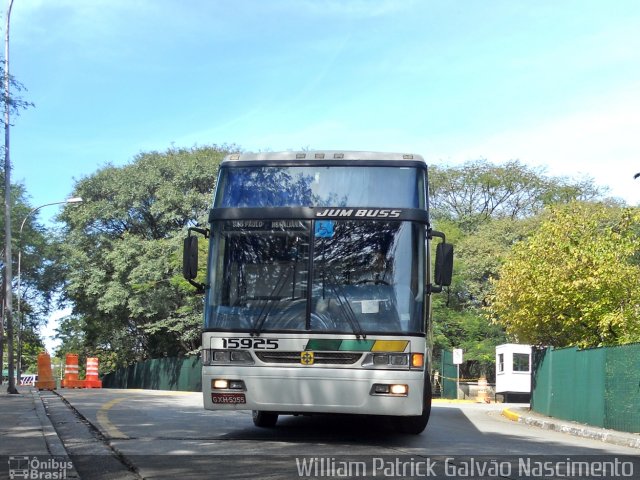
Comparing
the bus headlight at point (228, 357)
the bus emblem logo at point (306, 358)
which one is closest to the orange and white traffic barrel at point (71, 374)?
the bus headlight at point (228, 357)

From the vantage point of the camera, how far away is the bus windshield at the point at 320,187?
981 cm

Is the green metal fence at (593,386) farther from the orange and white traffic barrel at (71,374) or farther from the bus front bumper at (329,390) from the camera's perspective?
the orange and white traffic barrel at (71,374)

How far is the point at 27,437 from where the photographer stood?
30.5ft

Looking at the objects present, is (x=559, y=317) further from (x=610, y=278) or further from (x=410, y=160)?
A: (x=410, y=160)

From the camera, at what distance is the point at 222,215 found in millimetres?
9844

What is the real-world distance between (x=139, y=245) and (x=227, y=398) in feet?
99.7

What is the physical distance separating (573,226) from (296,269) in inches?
518

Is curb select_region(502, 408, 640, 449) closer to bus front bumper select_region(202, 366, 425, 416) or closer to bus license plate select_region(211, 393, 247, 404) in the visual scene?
bus front bumper select_region(202, 366, 425, 416)

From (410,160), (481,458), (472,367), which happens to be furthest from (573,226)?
(472,367)

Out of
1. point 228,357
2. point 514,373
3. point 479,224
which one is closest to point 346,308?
point 228,357

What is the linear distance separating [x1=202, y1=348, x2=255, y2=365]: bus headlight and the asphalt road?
95 centimetres

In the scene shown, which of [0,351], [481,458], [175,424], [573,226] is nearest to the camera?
[481,458]

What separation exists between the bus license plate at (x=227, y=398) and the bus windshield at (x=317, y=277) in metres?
0.78

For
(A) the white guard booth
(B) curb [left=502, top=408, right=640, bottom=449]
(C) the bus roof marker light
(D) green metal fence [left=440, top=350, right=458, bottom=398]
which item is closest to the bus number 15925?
(C) the bus roof marker light
